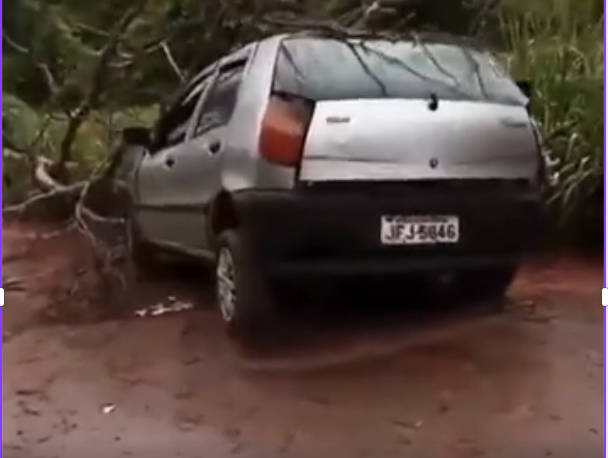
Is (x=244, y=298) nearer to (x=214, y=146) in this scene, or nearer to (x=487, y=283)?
(x=214, y=146)

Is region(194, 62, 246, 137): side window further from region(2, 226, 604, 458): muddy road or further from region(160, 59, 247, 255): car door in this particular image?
region(2, 226, 604, 458): muddy road

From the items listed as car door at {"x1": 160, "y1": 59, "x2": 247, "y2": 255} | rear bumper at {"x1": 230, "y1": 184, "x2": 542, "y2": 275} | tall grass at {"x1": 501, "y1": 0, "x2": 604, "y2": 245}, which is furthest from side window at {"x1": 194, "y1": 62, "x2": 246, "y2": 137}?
tall grass at {"x1": 501, "y1": 0, "x2": 604, "y2": 245}

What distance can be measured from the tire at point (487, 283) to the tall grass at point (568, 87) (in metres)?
0.12

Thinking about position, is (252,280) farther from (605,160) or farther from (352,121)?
(605,160)

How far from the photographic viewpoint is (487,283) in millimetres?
2568

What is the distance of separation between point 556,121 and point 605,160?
0.32ft

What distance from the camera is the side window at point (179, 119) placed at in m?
2.59

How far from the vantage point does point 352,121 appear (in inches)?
100

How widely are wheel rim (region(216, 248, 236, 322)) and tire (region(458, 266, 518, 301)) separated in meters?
0.36

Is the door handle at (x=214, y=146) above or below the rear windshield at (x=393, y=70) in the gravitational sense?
below

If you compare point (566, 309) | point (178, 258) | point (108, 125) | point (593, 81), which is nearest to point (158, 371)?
point (178, 258)

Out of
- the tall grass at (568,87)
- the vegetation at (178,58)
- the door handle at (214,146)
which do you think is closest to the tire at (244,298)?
the door handle at (214,146)

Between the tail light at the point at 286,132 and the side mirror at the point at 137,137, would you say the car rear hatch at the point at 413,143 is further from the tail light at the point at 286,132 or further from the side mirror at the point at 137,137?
the side mirror at the point at 137,137

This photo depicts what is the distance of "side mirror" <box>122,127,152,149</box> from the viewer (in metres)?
2.59
